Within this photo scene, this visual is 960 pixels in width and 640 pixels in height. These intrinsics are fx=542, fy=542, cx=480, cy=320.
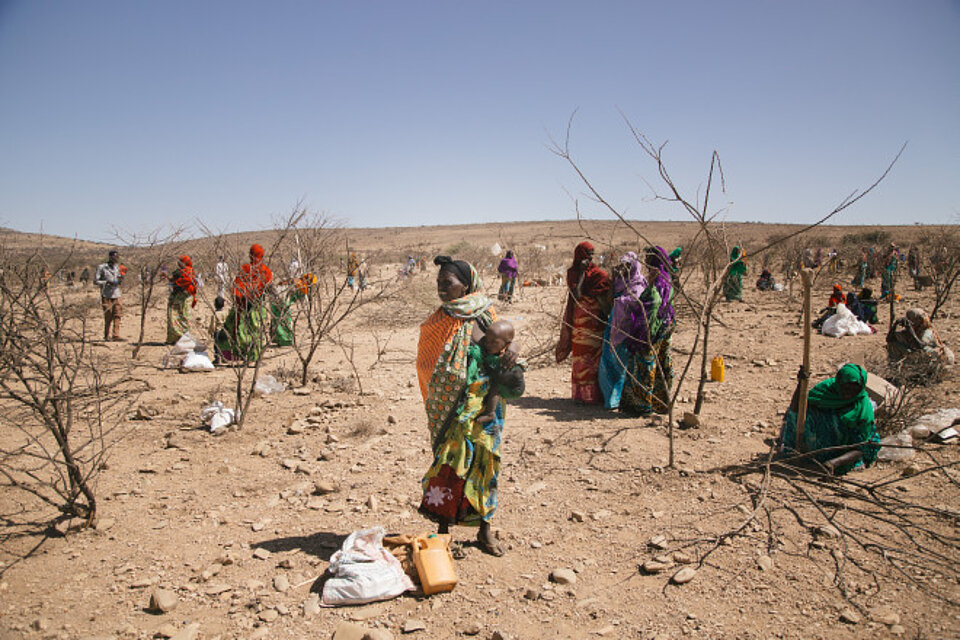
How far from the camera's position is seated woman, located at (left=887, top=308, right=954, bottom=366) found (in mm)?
5738

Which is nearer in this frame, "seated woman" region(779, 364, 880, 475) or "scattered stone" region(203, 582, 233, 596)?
"scattered stone" region(203, 582, 233, 596)

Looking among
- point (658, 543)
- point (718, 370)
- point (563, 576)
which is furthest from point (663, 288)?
point (563, 576)

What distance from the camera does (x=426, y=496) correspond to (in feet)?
9.25

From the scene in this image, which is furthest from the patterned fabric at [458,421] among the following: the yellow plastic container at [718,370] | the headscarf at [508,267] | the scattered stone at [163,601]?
the headscarf at [508,267]

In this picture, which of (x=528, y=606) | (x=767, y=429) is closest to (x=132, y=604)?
(x=528, y=606)

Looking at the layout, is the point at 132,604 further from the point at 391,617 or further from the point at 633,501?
the point at 633,501

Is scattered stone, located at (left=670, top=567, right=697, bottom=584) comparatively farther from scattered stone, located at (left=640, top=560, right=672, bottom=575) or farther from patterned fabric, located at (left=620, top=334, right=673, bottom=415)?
patterned fabric, located at (left=620, top=334, right=673, bottom=415)

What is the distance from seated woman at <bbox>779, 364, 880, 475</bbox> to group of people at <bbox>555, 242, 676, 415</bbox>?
1.33 meters

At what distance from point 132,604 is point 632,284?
4403 mm

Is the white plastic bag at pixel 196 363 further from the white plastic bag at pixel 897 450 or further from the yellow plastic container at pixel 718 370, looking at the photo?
the white plastic bag at pixel 897 450

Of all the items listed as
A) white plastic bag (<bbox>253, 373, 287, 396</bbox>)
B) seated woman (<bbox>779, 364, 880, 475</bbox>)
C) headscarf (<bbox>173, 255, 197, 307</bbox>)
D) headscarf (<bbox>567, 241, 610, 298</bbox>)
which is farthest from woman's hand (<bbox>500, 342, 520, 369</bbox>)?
headscarf (<bbox>173, 255, 197, 307</bbox>)

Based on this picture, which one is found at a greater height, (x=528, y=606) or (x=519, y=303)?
(x=519, y=303)

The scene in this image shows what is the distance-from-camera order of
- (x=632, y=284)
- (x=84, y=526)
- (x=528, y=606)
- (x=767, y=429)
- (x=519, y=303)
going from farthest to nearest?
(x=519, y=303), (x=632, y=284), (x=767, y=429), (x=84, y=526), (x=528, y=606)

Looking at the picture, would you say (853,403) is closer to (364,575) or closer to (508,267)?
(364,575)
